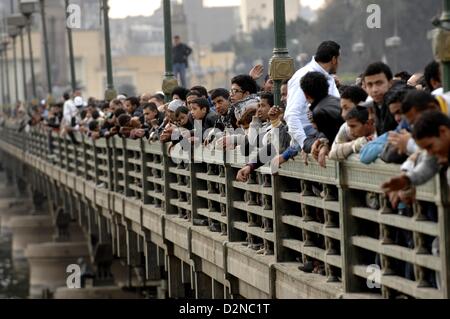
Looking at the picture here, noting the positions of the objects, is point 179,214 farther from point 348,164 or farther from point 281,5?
point 348,164

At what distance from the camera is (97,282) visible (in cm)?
4141

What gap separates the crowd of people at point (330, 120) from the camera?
32.3ft

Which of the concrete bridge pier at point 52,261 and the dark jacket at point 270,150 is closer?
the dark jacket at point 270,150

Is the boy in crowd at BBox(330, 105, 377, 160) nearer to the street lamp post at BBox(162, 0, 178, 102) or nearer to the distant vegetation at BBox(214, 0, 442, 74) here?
the street lamp post at BBox(162, 0, 178, 102)

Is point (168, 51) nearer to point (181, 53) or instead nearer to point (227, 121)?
point (227, 121)

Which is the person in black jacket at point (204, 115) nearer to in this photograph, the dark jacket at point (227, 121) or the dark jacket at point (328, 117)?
the dark jacket at point (227, 121)

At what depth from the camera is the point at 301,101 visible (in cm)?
1366

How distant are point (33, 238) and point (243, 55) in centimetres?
8221

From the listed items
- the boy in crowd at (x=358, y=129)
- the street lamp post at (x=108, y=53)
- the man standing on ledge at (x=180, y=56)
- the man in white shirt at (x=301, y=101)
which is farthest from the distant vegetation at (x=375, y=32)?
the boy in crowd at (x=358, y=129)

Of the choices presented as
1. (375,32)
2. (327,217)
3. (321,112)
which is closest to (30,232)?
(375,32)

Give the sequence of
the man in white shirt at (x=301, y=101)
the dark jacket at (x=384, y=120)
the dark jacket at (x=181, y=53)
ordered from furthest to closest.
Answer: the dark jacket at (x=181, y=53) < the man in white shirt at (x=301, y=101) < the dark jacket at (x=384, y=120)

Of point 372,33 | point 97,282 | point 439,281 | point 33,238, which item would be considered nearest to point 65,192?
point 97,282

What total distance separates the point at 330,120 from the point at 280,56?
3514mm

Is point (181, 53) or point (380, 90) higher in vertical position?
point (380, 90)
